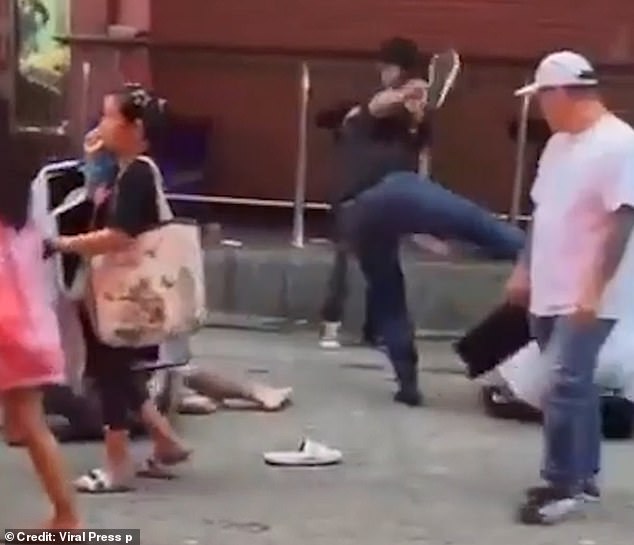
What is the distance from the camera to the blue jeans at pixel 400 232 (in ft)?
31.4

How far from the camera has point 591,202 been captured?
7.32 metres

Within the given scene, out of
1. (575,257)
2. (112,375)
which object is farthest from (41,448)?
(575,257)

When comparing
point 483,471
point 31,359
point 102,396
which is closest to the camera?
point 31,359

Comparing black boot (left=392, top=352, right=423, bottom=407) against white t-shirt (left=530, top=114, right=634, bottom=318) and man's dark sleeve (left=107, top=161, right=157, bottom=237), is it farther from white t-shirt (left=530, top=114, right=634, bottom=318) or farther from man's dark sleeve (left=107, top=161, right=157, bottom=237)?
man's dark sleeve (left=107, top=161, right=157, bottom=237)

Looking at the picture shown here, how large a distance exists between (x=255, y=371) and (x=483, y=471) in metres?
2.35

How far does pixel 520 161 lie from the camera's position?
12562mm

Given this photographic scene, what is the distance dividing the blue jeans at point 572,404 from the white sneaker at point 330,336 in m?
3.70

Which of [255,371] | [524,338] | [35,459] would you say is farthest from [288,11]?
[35,459]

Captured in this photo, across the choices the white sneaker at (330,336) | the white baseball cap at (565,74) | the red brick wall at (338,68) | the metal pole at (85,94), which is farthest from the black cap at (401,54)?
the metal pole at (85,94)

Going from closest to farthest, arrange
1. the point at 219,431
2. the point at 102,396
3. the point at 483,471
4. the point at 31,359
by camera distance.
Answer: the point at 31,359 < the point at 102,396 < the point at 483,471 < the point at 219,431

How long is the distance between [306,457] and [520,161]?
183 inches

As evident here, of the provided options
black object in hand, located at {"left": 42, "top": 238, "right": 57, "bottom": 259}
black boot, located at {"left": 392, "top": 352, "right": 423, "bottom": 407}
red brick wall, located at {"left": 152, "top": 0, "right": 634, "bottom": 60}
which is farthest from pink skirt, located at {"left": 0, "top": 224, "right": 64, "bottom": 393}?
red brick wall, located at {"left": 152, "top": 0, "right": 634, "bottom": 60}

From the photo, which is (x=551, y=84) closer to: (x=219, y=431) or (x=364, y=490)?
(x=364, y=490)

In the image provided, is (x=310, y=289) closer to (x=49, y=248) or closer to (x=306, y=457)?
(x=306, y=457)
